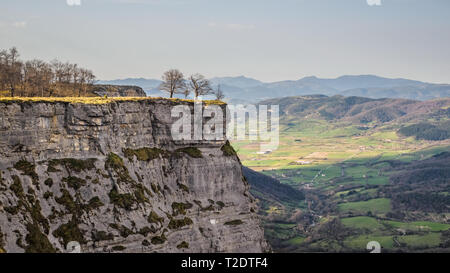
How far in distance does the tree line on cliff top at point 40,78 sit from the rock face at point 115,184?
14938mm

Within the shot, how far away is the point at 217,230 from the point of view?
78625mm

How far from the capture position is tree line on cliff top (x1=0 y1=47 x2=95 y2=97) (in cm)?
8144

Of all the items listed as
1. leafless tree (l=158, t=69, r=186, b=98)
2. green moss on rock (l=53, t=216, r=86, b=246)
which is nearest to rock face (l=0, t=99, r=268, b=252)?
green moss on rock (l=53, t=216, r=86, b=246)

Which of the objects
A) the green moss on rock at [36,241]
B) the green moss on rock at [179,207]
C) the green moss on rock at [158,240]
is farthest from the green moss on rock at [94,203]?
the green moss on rock at [179,207]

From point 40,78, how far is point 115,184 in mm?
28847

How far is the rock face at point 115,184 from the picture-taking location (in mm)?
60969

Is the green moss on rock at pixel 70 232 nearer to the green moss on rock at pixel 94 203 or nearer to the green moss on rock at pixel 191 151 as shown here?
the green moss on rock at pixel 94 203

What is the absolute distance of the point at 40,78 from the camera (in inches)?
3410

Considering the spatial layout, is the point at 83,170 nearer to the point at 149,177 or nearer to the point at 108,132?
the point at 108,132

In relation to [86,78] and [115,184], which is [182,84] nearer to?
[86,78]

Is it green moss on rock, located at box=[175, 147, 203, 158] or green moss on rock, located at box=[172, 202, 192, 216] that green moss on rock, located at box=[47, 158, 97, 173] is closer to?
green moss on rock, located at box=[172, 202, 192, 216]
